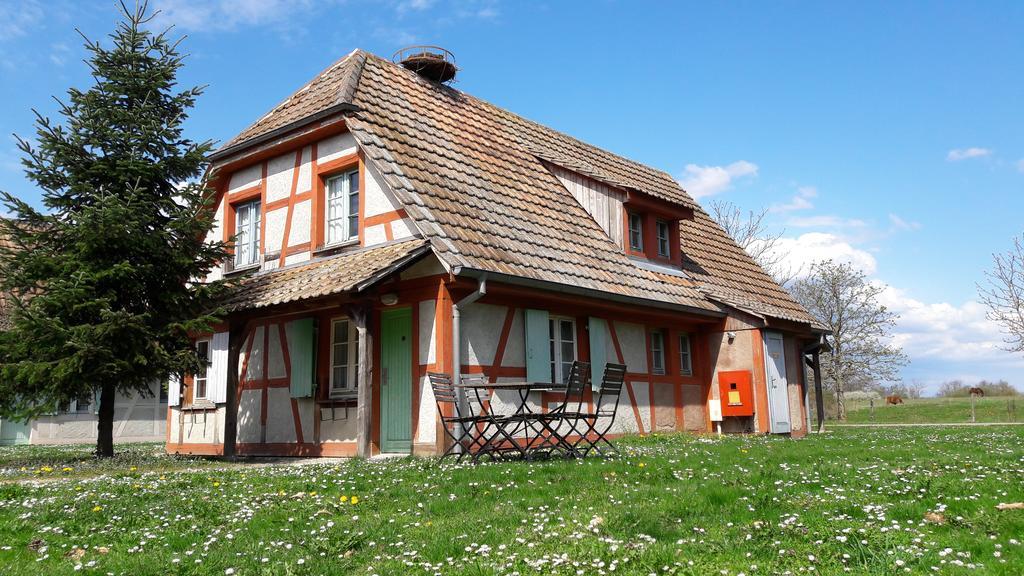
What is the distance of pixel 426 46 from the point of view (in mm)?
16234

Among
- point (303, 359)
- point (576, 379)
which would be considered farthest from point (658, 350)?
point (303, 359)

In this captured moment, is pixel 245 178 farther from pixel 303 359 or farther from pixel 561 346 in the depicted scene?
pixel 561 346

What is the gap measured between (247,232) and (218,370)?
2.58 m

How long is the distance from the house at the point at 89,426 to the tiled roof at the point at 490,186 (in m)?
13.3

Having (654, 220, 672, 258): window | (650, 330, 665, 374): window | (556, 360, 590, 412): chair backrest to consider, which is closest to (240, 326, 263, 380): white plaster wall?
(556, 360, 590, 412): chair backrest

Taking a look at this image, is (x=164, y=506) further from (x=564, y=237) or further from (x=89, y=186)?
(x=564, y=237)

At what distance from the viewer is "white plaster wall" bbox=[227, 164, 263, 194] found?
14414 mm

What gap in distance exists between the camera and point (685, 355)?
16.0 m

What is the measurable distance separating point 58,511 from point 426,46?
1220 cm

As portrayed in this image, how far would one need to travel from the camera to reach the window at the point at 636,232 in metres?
16.0

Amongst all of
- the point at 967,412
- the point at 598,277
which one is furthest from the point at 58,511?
the point at 967,412

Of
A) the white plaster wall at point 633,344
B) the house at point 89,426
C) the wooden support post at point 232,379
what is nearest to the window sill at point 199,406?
the wooden support post at point 232,379

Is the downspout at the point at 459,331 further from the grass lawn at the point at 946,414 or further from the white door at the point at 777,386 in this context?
the grass lawn at the point at 946,414

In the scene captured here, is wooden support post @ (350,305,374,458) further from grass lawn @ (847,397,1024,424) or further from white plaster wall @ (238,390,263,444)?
grass lawn @ (847,397,1024,424)
